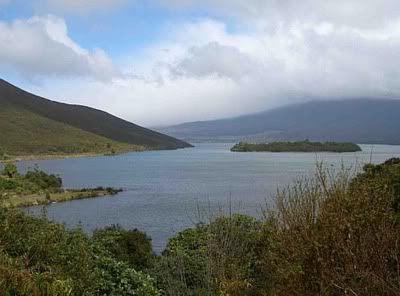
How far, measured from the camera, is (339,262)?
18.3 ft

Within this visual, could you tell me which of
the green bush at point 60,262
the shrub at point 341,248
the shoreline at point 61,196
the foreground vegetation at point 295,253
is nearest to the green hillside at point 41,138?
the shoreline at point 61,196

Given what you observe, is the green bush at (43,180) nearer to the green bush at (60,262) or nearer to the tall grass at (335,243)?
the green bush at (60,262)

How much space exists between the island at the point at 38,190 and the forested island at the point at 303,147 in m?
87.6

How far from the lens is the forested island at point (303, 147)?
152 meters

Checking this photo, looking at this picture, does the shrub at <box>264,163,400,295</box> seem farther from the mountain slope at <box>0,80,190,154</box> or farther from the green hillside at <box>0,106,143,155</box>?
the mountain slope at <box>0,80,190,154</box>

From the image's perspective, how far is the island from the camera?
6256 cm

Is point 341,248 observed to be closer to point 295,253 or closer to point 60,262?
point 295,253

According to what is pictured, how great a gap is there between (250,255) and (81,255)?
540 cm

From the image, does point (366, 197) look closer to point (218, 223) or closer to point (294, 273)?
point (294, 273)

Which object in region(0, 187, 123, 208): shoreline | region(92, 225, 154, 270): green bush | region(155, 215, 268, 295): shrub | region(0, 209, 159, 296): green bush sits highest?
region(0, 209, 159, 296): green bush

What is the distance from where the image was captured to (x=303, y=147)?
550 ft

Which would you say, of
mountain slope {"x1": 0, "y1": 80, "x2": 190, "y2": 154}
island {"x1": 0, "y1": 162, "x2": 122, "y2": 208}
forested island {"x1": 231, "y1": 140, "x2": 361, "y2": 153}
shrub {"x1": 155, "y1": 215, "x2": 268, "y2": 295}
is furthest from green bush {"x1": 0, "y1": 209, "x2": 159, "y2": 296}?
forested island {"x1": 231, "y1": 140, "x2": 361, "y2": 153}

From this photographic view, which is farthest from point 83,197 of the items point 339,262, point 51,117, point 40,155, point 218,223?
point 51,117

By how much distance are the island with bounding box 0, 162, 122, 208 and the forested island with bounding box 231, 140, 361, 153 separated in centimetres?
8760
